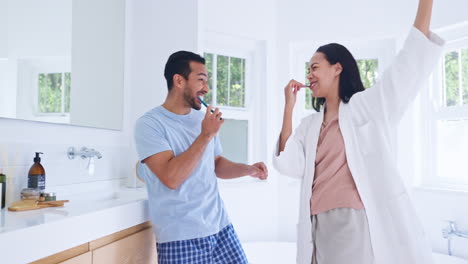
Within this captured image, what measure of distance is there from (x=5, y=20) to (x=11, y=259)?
1024 mm

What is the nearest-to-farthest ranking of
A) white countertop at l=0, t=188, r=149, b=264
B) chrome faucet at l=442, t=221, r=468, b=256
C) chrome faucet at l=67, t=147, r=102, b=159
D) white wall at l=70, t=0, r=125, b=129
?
white countertop at l=0, t=188, r=149, b=264
chrome faucet at l=67, t=147, r=102, b=159
white wall at l=70, t=0, r=125, b=129
chrome faucet at l=442, t=221, r=468, b=256

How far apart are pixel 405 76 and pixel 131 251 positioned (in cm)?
119

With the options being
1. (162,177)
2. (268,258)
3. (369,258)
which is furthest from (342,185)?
(268,258)

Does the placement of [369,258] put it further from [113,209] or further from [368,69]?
[368,69]

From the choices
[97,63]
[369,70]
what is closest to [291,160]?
[97,63]

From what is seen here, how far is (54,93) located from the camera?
168cm

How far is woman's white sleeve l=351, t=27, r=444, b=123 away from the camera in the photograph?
1164mm

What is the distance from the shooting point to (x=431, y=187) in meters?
2.77

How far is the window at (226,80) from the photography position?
3066 mm

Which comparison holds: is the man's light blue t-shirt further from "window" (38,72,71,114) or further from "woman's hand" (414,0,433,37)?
"woman's hand" (414,0,433,37)

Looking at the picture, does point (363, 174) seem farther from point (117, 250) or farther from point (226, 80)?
point (226, 80)

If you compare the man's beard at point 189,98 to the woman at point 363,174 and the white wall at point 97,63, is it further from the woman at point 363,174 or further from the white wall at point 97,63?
the white wall at point 97,63

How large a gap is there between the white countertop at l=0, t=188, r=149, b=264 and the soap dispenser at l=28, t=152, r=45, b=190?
14 cm

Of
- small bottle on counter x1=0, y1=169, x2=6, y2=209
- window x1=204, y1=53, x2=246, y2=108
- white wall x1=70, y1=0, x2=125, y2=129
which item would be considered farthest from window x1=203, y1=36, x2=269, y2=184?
small bottle on counter x1=0, y1=169, x2=6, y2=209
